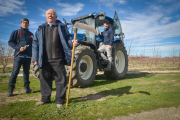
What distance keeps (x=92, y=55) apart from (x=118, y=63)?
8.05 feet

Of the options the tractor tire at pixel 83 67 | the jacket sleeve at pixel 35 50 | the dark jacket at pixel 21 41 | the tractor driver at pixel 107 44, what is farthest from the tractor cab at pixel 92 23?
the jacket sleeve at pixel 35 50

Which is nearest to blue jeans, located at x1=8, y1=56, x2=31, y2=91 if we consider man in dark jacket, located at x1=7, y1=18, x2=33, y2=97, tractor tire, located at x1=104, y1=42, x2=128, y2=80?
man in dark jacket, located at x1=7, y1=18, x2=33, y2=97

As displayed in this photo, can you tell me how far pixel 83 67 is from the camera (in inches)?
158

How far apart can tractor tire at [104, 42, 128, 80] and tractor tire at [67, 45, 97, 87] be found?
1.37 metres

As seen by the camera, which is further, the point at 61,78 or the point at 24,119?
the point at 61,78

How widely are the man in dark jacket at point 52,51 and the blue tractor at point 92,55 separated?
0.89 m

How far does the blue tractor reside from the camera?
3756 millimetres

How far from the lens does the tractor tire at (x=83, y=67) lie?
360 centimetres

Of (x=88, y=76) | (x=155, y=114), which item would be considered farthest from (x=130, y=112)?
(x=88, y=76)

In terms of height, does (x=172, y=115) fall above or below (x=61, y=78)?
below

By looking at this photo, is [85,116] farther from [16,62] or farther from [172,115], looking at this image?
[16,62]

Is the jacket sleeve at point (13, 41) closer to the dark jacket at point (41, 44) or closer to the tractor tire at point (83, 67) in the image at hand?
the dark jacket at point (41, 44)

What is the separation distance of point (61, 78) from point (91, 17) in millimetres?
3431

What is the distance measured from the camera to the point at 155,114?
2100 mm
